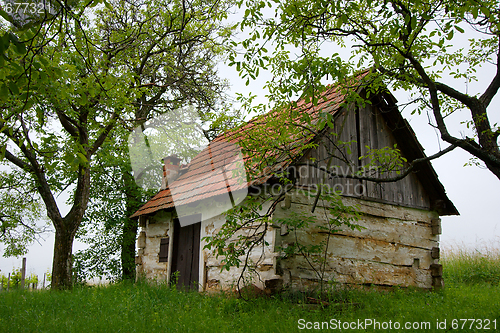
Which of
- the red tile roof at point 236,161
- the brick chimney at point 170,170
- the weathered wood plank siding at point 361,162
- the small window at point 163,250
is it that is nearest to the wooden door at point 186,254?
the small window at point 163,250

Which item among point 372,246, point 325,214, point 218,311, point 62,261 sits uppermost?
point 325,214

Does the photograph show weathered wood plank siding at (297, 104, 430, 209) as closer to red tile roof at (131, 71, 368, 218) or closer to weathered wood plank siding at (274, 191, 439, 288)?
weathered wood plank siding at (274, 191, 439, 288)

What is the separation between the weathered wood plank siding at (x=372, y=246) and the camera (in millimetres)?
6434

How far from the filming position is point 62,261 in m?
8.79

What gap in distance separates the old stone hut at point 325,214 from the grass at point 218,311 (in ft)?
1.66

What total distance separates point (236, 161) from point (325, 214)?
2.18m

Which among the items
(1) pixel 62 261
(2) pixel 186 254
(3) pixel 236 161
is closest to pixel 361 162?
(3) pixel 236 161

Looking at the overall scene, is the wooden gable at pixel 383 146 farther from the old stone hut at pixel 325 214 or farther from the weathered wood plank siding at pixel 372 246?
the weathered wood plank siding at pixel 372 246

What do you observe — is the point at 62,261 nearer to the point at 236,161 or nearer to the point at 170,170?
the point at 170,170

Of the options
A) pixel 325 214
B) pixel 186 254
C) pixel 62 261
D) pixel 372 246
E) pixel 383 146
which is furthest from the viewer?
pixel 62 261

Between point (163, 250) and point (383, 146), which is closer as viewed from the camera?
point (383, 146)

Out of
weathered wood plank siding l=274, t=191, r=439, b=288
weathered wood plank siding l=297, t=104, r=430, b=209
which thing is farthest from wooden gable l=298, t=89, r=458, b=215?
weathered wood plank siding l=274, t=191, r=439, b=288

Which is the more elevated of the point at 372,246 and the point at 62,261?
the point at 372,246

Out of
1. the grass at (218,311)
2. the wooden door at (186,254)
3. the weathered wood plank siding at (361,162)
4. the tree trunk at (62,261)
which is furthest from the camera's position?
the tree trunk at (62,261)
